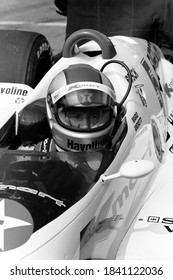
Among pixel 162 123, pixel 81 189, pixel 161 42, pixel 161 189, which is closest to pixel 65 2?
pixel 161 42

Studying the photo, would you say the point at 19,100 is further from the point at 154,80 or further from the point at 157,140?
the point at 157,140

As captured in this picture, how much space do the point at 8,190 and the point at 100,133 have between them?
1.64 feet

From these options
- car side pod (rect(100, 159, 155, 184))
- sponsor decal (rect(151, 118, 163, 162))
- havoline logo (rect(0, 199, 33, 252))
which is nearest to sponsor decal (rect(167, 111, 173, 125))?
sponsor decal (rect(151, 118, 163, 162))

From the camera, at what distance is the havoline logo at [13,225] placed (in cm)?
200

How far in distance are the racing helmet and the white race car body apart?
10 cm

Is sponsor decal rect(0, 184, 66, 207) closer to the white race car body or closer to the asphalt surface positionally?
the white race car body

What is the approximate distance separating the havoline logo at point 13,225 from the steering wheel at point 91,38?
4.22 ft

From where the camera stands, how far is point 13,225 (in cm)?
203

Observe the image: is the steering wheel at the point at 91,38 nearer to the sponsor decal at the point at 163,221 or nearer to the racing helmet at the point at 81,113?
the racing helmet at the point at 81,113

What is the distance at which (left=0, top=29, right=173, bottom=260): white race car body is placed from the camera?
2.10m

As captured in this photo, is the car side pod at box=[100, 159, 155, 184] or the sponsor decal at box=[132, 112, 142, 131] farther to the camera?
the sponsor decal at box=[132, 112, 142, 131]

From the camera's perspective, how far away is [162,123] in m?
3.12

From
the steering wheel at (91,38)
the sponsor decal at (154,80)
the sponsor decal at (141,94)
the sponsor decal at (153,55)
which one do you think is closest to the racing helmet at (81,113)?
the sponsor decal at (141,94)

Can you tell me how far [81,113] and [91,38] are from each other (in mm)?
836
